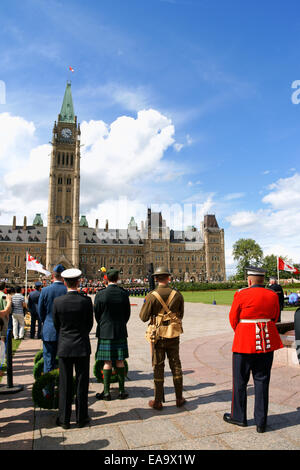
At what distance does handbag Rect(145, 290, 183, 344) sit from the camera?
520 centimetres

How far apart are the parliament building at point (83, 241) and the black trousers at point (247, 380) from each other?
280ft

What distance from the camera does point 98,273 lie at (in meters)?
100

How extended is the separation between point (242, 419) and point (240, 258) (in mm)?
97542

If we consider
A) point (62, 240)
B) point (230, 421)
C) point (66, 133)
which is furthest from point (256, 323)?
point (66, 133)

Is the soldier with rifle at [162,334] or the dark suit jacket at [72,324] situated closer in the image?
the dark suit jacket at [72,324]

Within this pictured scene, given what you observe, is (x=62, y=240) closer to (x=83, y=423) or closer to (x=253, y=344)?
(x=83, y=423)

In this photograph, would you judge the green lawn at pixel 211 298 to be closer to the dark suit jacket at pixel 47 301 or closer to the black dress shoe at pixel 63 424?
the dark suit jacket at pixel 47 301

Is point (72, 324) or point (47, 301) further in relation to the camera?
point (47, 301)

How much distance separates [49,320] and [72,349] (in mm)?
1550

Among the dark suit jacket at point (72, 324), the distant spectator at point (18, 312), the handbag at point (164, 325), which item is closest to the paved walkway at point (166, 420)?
the dark suit jacket at point (72, 324)

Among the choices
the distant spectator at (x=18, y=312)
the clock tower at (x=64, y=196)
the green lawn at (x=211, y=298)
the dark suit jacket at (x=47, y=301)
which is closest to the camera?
the dark suit jacket at (x=47, y=301)

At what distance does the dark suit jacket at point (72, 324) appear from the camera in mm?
4742

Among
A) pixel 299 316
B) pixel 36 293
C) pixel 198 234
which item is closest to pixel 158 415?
pixel 299 316

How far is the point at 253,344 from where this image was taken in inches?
175
